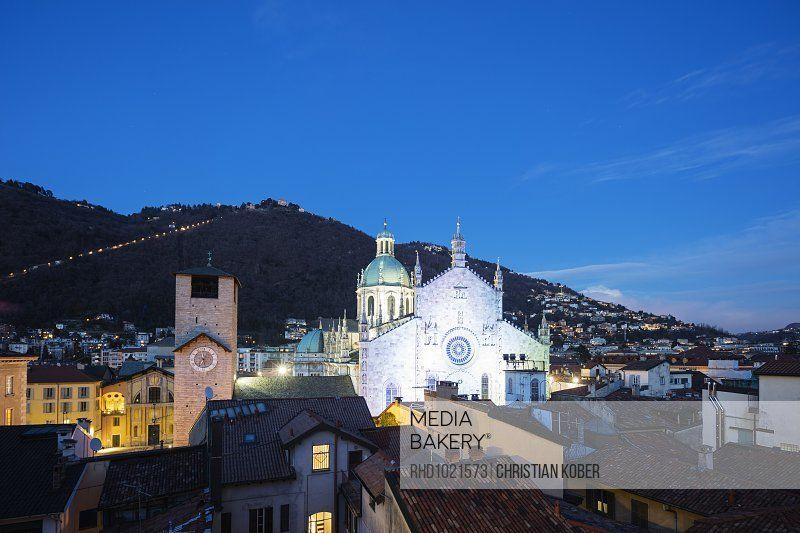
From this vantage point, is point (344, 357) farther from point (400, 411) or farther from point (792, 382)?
point (792, 382)

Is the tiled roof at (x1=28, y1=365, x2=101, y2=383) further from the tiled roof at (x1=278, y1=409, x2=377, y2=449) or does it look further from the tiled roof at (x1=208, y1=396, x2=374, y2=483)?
the tiled roof at (x1=278, y1=409, x2=377, y2=449)

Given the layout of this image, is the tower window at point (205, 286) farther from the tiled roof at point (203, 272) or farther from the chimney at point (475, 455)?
the chimney at point (475, 455)

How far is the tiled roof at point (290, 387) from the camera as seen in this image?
41.9 metres

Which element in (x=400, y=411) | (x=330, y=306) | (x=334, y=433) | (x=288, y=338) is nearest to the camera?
(x=334, y=433)

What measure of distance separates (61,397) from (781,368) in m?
60.4

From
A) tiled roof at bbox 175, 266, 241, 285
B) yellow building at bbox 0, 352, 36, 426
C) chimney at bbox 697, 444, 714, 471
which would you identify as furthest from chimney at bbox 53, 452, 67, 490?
chimney at bbox 697, 444, 714, 471

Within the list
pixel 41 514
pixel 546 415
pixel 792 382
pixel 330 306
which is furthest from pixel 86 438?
pixel 330 306

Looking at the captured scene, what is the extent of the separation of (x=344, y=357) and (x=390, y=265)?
15.3 meters

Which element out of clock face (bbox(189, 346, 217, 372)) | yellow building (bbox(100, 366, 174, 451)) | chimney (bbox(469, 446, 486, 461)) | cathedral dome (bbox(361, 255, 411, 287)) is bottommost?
yellow building (bbox(100, 366, 174, 451))

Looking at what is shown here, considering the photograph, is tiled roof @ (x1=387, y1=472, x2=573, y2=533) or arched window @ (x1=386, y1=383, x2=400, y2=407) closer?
tiled roof @ (x1=387, y1=472, x2=573, y2=533)

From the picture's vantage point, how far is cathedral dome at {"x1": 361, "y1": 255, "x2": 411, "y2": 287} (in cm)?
7325

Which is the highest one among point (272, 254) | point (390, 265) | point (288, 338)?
point (272, 254)

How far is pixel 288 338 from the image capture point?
147625mm

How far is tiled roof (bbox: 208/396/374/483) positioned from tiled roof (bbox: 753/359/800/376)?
1906 centimetres
